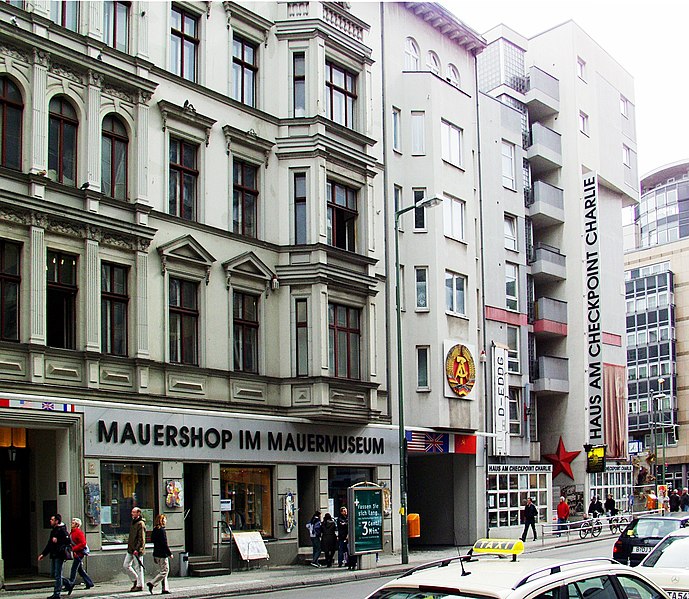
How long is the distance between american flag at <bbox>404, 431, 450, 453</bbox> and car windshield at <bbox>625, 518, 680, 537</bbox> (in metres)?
15.6

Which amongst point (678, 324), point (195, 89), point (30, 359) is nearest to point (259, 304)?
point (195, 89)

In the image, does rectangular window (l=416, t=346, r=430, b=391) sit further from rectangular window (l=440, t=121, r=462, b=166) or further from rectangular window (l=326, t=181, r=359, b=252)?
rectangular window (l=440, t=121, r=462, b=166)

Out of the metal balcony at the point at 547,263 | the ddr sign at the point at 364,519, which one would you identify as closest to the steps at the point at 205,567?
the ddr sign at the point at 364,519

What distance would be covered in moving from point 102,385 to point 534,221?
96.7 feet

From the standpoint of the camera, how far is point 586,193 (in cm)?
4831

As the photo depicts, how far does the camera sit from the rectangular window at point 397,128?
3681cm

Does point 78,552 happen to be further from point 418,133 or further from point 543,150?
point 543,150

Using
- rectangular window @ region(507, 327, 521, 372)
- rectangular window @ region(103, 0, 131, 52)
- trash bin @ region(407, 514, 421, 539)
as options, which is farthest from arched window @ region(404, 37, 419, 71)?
trash bin @ region(407, 514, 421, 539)

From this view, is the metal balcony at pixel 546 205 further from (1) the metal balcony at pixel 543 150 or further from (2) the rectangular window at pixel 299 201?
(2) the rectangular window at pixel 299 201

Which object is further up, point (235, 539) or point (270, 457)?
point (270, 457)

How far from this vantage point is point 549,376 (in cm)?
4606

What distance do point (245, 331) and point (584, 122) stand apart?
28408 millimetres

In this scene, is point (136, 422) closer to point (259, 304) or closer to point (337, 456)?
point (259, 304)

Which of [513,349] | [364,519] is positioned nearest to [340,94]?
[364,519]
